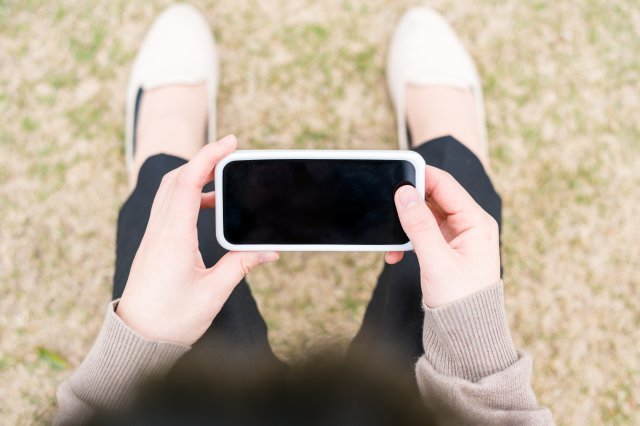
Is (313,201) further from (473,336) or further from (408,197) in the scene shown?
(473,336)

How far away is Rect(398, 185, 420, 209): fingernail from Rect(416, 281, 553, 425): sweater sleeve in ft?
0.74

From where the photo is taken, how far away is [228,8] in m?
1.83

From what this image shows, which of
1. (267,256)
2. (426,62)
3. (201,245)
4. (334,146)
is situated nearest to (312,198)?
(267,256)

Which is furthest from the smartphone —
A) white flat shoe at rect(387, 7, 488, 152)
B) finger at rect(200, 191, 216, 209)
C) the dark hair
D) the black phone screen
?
white flat shoe at rect(387, 7, 488, 152)

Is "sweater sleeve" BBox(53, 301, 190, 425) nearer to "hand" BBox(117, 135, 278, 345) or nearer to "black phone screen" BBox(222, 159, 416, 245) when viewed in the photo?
"hand" BBox(117, 135, 278, 345)

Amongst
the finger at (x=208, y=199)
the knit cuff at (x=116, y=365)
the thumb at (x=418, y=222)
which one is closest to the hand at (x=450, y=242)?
the thumb at (x=418, y=222)

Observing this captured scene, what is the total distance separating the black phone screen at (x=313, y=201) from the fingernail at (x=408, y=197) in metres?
0.04

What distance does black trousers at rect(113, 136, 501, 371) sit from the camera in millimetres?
1213

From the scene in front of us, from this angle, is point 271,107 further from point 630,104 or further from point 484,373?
point 630,104

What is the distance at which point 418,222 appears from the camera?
935 millimetres

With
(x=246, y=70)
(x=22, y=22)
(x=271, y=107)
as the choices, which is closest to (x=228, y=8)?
(x=246, y=70)

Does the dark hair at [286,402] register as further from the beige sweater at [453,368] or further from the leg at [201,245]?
the leg at [201,245]

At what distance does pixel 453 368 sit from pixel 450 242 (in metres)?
0.26

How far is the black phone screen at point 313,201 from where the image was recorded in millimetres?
994
